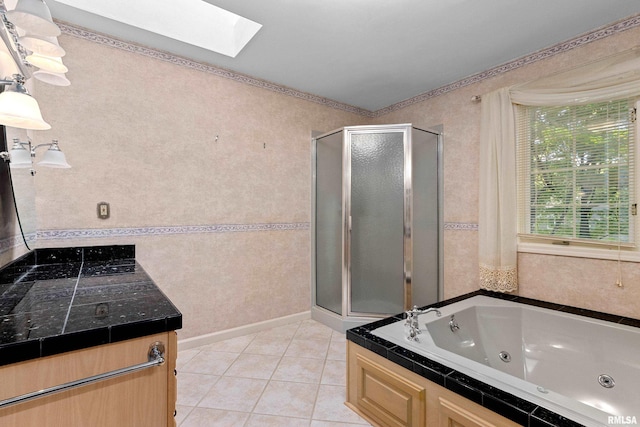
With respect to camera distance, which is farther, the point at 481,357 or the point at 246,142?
the point at 246,142

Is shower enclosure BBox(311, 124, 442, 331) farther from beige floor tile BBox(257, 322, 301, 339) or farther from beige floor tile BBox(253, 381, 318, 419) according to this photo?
beige floor tile BBox(253, 381, 318, 419)

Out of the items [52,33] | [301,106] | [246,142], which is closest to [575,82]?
[301,106]

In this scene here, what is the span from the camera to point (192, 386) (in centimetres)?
197

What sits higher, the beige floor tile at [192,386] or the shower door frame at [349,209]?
the shower door frame at [349,209]

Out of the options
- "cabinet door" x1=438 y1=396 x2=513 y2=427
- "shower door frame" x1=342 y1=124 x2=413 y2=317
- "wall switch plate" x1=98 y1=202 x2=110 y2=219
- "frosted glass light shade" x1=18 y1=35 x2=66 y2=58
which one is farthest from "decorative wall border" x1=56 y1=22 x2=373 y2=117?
"cabinet door" x1=438 y1=396 x2=513 y2=427

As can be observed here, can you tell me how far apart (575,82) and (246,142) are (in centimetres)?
245

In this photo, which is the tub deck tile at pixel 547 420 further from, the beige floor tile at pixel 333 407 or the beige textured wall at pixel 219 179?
the beige textured wall at pixel 219 179

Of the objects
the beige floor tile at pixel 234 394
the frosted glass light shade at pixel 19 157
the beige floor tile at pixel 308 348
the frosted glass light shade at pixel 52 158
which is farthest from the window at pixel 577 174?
the frosted glass light shade at pixel 19 157

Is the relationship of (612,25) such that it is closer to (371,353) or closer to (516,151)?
(516,151)

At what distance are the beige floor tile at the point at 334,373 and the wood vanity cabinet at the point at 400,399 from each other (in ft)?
0.90

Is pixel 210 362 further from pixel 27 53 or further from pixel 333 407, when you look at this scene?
pixel 27 53

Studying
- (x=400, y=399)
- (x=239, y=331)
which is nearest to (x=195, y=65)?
(x=239, y=331)

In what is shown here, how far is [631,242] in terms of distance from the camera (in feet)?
6.22

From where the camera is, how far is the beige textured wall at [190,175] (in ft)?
6.67
